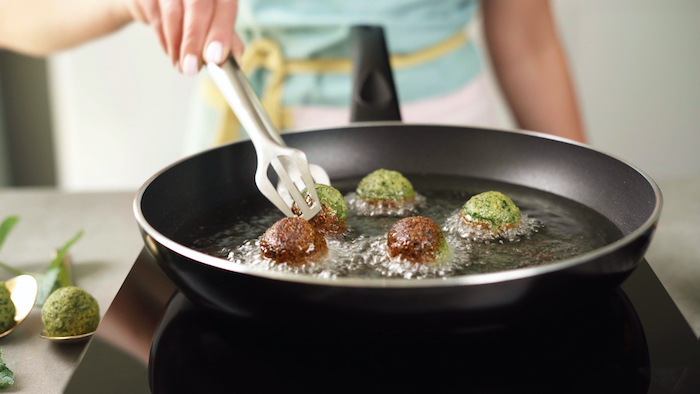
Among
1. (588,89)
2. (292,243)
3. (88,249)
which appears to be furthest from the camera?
(588,89)

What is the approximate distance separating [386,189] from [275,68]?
725mm

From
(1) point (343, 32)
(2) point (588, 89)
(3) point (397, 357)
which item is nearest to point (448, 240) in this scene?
(3) point (397, 357)

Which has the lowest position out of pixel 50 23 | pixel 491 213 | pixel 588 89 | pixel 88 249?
pixel 588 89

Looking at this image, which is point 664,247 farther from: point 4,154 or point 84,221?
point 4,154

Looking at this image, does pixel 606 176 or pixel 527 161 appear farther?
pixel 527 161

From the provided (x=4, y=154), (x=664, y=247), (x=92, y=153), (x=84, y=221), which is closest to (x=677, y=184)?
(x=664, y=247)

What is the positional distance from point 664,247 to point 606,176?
22 cm

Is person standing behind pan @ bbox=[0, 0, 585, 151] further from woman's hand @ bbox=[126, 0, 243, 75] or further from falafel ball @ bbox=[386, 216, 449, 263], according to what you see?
falafel ball @ bbox=[386, 216, 449, 263]

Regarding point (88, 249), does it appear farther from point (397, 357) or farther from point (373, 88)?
point (397, 357)

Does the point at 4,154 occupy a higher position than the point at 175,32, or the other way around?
the point at 175,32

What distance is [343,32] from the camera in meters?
1.66

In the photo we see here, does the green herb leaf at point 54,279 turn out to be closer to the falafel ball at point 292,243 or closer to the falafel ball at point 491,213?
the falafel ball at point 292,243

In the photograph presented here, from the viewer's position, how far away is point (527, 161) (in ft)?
4.02

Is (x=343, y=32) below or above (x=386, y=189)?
above
